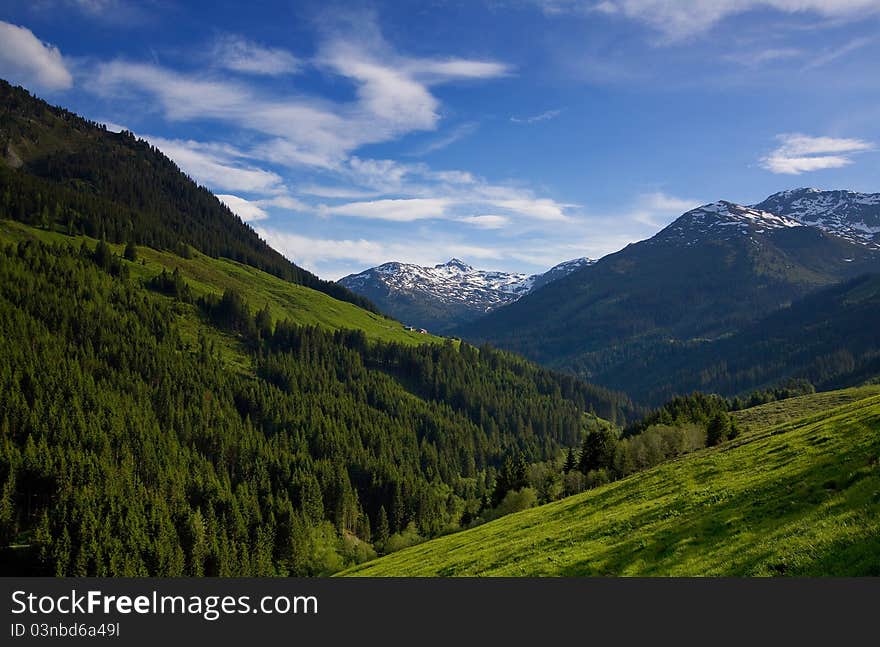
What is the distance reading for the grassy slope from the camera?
891 inches

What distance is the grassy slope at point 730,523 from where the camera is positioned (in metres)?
22.6

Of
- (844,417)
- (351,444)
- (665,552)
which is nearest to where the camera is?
(665,552)

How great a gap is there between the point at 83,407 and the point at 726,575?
16300 cm

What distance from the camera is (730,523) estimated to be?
98.0 ft

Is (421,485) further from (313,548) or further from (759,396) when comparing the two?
(759,396)

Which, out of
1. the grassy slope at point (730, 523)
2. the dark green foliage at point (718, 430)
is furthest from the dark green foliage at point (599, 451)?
the grassy slope at point (730, 523)

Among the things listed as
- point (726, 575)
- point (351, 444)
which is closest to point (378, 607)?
point (726, 575)

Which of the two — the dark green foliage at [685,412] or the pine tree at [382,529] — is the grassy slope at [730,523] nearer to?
the dark green foliage at [685,412]

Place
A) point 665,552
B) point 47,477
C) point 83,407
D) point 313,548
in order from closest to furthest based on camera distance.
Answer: point 665,552
point 47,477
point 313,548
point 83,407

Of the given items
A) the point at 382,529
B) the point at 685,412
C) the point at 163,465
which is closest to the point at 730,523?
the point at 685,412

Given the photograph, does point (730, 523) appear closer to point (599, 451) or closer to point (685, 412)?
point (599, 451)

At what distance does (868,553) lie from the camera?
64.7ft

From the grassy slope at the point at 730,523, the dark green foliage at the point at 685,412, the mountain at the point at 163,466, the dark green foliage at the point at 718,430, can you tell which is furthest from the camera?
the dark green foliage at the point at 685,412

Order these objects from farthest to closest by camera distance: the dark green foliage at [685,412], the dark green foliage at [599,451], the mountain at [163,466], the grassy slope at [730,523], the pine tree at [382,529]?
the pine tree at [382,529] → the dark green foliage at [685,412] → the mountain at [163,466] → the dark green foliage at [599,451] → the grassy slope at [730,523]
